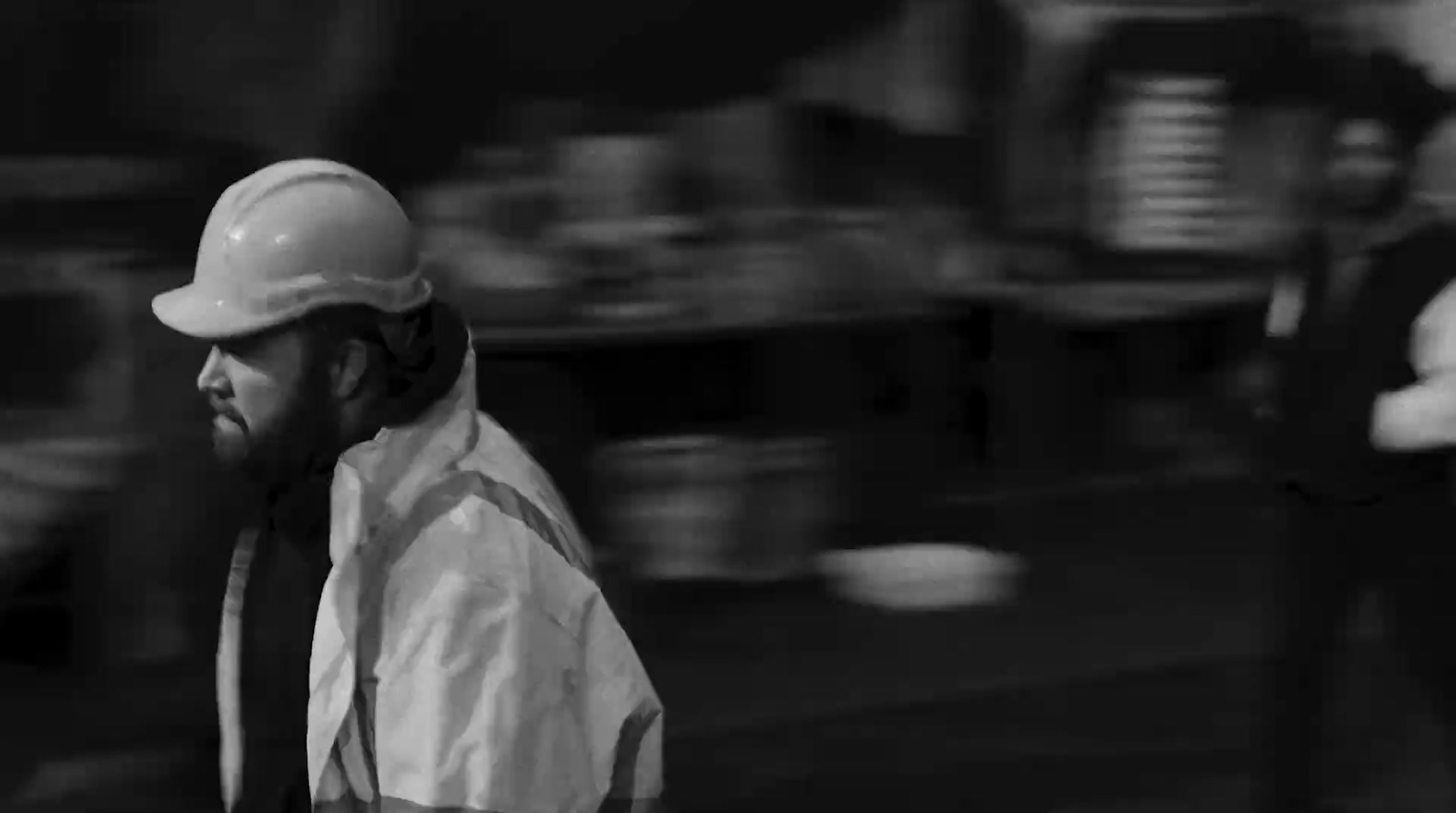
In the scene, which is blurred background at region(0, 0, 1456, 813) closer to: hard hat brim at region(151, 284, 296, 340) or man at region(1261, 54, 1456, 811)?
man at region(1261, 54, 1456, 811)

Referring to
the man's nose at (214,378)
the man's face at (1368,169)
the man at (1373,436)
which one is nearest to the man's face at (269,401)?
the man's nose at (214,378)

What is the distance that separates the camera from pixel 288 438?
5.26ft

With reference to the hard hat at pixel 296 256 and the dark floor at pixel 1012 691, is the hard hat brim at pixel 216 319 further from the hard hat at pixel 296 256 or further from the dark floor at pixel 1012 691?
the dark floor at pixel 1012 691

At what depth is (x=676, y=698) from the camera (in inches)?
157

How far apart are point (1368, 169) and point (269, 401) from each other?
3098mm

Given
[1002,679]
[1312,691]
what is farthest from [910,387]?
[1312,691]

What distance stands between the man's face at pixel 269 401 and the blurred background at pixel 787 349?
195 centimetres

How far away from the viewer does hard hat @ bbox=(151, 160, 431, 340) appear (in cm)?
153

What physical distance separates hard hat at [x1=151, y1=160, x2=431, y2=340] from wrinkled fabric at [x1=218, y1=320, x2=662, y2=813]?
0.42 feet

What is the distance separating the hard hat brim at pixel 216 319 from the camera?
1.54 meters

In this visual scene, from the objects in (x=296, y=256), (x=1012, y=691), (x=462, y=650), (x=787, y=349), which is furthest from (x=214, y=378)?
(x=1012, y=691)

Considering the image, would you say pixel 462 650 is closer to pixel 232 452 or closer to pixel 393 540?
pixel 393 540

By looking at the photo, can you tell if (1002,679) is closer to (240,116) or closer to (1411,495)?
(1411,495)

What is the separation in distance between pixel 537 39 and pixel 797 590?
1.30 m
